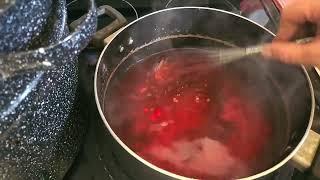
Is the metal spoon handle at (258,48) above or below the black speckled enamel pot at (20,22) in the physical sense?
below

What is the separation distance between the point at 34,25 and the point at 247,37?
397 millimetres

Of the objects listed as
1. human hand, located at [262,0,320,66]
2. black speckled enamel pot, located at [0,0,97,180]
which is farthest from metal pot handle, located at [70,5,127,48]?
human hand, located at [262,0,320,66]

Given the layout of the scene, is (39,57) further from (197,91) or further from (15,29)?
(197,91)

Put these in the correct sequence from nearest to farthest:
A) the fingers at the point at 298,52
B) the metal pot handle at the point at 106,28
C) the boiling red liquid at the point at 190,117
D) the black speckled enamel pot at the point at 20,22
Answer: the black speckled enamel pot at the point at 20,22, the fingers at the point at 298,52, the boiling red liquid at the point at 190,117, the metal pot handle at the point at 106,28

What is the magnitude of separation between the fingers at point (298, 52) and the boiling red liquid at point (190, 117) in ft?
0.51

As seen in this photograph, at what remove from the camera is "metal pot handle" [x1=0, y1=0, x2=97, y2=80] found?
0.37 metres

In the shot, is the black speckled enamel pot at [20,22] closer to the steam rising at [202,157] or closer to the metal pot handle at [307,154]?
the steam rising at [202,157]

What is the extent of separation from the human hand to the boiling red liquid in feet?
0.44

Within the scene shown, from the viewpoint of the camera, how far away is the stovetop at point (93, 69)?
641 millimetres

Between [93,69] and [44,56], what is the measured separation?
0.36 metres

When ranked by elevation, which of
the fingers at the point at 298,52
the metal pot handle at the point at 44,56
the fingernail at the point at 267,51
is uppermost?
the metal pot handle at the point at 44,56

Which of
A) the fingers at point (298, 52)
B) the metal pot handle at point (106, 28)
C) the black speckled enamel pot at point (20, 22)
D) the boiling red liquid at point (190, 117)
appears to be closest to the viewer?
the black speckled enamel pot at point (20, 22)

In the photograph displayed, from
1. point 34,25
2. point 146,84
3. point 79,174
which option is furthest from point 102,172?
point 34,25

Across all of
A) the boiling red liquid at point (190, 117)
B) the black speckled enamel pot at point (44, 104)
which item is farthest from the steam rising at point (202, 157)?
the black speckled enamel pot at point (44, 104)
